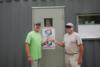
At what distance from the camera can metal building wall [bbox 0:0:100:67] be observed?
854 centimetres

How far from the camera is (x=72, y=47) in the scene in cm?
791

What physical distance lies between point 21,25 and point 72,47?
1.92 metres

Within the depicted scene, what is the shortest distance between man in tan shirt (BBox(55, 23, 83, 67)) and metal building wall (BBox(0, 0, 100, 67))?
2.38 feet

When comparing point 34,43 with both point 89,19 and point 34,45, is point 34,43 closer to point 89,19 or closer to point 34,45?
point 34,45

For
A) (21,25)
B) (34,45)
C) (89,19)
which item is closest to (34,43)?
(34,45)

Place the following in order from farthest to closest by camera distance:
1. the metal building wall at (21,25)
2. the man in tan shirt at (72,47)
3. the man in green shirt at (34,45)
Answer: the metal building wall at (21,25)
the man in green shirt at (34,45)
the man in tan shirt at (72,47)

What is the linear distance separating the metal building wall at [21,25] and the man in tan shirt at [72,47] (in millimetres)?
725

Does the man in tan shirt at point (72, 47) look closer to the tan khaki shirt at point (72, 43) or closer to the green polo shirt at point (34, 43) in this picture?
the tan khaki shirt at point (72, 43)

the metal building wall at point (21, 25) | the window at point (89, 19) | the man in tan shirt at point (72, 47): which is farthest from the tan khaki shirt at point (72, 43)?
the window at point (89, 19)

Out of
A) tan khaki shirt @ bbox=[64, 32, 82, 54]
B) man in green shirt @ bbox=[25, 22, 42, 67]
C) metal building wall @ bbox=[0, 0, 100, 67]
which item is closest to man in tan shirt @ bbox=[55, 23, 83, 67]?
tan khaki shirt @ bbox=[64, 32, 82, 54]

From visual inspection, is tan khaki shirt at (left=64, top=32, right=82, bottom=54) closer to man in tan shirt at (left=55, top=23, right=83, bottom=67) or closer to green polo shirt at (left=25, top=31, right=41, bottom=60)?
man in tan shirt at (left=55, top=23, right=83, bottom=67)

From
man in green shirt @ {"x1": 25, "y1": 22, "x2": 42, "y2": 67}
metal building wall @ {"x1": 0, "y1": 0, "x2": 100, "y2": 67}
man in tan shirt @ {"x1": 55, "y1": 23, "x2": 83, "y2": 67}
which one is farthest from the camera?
metal building wall @ {"x1": 0, "y1": 0, "x2": 100, "y2": 67}

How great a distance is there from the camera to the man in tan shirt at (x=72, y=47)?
7801mm

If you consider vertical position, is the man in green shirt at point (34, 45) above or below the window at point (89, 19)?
below
